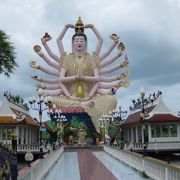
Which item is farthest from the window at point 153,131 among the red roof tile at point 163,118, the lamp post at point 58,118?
the lamp post at point 58,118

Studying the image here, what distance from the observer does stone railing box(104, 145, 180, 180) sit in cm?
1043

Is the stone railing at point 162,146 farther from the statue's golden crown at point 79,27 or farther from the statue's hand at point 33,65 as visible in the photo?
the statue's golden crown at point 79,27

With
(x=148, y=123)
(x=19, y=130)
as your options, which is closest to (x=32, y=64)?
(x=19, y=130)

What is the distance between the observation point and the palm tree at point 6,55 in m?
12.6

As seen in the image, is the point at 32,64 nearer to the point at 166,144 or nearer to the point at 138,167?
the point at 166,144

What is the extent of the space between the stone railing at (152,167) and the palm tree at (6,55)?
222 inches

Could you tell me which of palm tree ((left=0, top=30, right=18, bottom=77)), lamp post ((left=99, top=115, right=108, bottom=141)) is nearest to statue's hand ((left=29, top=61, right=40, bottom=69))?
lamp post ((left=99, top=115, right=108, bottom=141))

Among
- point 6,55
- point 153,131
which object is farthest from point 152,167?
point 153,131

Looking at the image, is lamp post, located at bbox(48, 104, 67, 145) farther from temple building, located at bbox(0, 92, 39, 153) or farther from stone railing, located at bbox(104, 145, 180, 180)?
stone railing, located at bbox(104, 145, 180, 180)

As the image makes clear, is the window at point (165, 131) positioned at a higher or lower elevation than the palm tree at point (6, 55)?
lower

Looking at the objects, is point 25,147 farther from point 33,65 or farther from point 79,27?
point 79,27

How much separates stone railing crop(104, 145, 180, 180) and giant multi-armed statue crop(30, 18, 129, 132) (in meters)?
28.7

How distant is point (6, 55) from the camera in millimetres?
12758

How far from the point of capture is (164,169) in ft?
37.6
